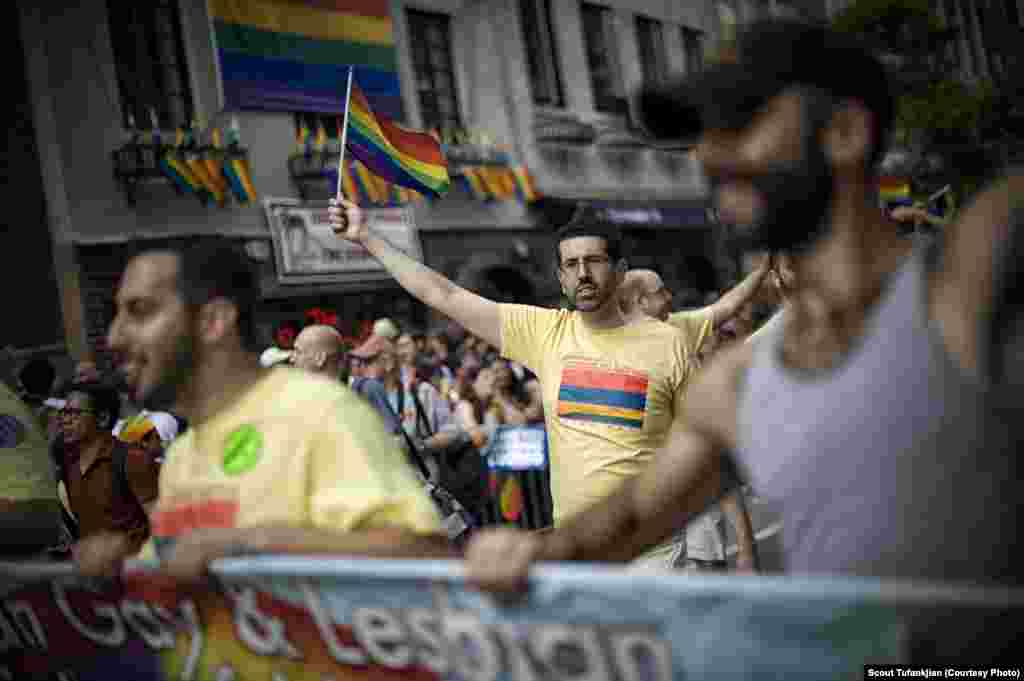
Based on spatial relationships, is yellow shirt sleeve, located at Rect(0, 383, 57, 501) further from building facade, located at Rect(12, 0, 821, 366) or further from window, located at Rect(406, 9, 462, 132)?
window, located at Rect(406, 9, 462, 132)

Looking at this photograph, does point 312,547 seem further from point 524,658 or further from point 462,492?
point 462,492

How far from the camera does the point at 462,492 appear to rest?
27.9ft

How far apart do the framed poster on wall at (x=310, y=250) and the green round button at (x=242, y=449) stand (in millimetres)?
14608

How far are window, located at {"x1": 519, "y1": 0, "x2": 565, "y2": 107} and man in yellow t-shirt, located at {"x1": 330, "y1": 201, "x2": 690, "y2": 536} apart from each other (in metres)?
18.3

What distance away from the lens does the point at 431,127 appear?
2075cm

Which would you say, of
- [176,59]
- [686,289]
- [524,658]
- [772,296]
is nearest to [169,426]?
[772,296]

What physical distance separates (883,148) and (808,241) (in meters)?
0.25

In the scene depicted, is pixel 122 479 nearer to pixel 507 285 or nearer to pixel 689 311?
pixel 689 311

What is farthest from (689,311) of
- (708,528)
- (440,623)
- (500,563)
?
(500,563)

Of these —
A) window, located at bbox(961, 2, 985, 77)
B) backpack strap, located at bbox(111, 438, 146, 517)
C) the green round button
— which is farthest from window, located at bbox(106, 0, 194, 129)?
the green round button

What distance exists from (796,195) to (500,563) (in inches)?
31.8

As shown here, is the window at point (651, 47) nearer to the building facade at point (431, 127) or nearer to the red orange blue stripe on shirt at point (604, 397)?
the building facade at point (431, 127)

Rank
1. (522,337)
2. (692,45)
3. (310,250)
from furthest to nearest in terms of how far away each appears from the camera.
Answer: (692,45) < (310,250) < (522,337)

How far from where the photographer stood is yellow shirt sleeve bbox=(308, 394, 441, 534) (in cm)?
243
